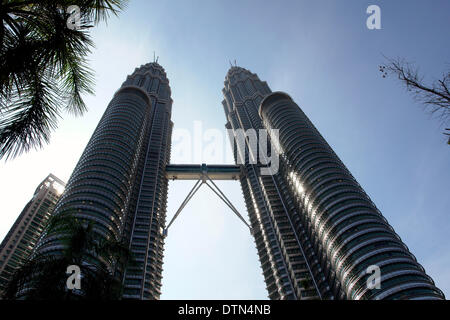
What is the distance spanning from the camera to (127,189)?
325ft

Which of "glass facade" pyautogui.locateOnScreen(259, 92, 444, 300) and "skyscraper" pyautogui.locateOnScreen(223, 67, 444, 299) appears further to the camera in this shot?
"skyscraper" pyautogui.locateOnScreen(223, 67, 444, 299)

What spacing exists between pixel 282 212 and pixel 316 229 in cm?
3259

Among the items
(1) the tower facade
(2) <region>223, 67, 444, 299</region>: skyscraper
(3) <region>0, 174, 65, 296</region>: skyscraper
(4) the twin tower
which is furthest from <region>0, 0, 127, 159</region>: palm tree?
(3) <region>0, 174, 65, 296</region>: skyscraper

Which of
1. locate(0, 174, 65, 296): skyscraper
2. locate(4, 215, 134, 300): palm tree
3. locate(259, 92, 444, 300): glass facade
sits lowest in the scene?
locate(4, 215, 134, 300): palm tree

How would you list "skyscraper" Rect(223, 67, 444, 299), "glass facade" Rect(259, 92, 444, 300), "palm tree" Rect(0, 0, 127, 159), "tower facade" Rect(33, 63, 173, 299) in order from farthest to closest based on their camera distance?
1. "tower facade" Rect(33, 63, 173, 299)
2. "skyscraper" Rect(223, 67, 444, 299)
3. "glass facade" Rect(259, 92, 444, 300)
4. "palm tree" Rect(0, 0, 127, 159)

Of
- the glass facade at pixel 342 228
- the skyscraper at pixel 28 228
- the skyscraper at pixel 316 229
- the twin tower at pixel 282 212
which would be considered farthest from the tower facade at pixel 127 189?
the glass facade at pixel 342 228

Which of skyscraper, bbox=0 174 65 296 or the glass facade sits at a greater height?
skyscraper, bbox=0 174 65 296

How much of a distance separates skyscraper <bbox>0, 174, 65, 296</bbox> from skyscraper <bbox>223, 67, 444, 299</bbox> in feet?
285

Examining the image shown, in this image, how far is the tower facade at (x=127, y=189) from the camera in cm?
8256

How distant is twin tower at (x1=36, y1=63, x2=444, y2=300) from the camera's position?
6944 cm

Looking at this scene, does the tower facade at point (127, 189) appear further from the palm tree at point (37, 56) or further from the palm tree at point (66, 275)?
the palm tree at point (37, 56)

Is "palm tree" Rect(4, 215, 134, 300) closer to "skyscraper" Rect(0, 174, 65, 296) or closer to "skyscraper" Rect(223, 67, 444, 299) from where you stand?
"skyscraper" Rect(223, 67, 444, 299)

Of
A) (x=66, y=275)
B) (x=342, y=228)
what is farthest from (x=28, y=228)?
(x=66, y=275)

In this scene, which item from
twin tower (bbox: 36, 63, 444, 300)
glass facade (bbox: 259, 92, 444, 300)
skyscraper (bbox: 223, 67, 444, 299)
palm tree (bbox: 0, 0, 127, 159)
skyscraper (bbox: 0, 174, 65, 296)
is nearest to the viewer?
palm tree (bbox: 0, 0, 127, 159)
